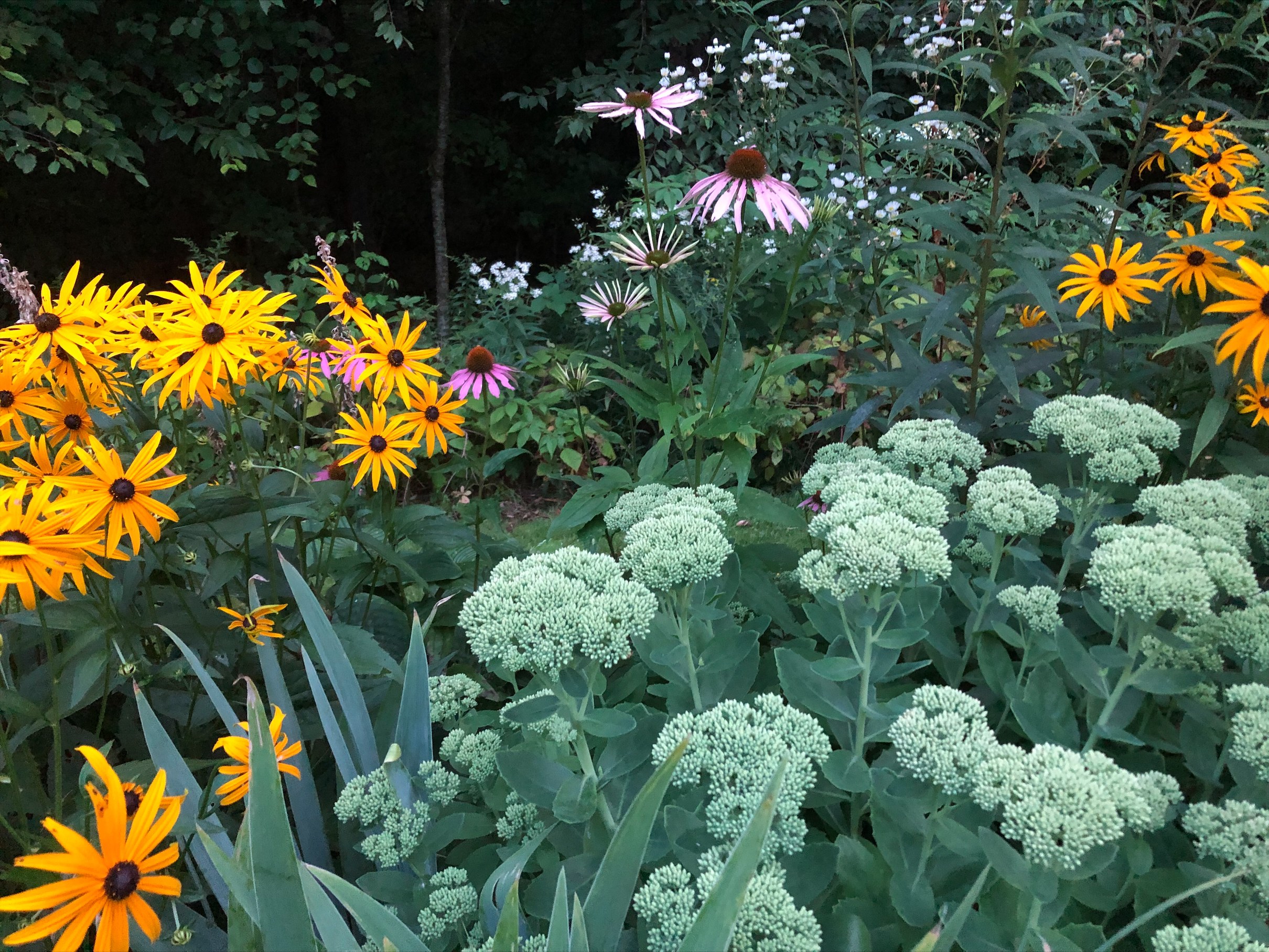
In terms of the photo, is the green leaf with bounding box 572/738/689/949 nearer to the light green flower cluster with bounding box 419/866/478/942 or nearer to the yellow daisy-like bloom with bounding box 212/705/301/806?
the light green flower cluster with bounding box 419/866/478/942

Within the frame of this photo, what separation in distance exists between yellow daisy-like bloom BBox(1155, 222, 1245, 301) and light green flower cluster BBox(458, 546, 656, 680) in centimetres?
153

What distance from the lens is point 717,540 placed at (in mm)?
1126

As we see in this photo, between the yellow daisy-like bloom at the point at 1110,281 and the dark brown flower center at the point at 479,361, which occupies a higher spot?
the yellow daisy-like bloom at the point at 1110,281

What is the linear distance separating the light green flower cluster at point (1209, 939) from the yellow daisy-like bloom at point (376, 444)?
1.29 meters

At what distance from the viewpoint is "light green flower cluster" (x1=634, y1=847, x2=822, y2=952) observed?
796mm

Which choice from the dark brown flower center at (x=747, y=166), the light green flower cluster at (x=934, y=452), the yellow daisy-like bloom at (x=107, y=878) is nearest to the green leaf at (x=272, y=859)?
the yellow daisy-like bloom at (x=107, y=878)

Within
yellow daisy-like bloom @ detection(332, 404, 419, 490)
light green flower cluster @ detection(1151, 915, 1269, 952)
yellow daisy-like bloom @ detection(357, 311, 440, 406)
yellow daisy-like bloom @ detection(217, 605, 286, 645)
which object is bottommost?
yellow daisy-like bloom @ detection(217, 605, 286, 645)

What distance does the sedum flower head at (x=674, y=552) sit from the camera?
1093mm

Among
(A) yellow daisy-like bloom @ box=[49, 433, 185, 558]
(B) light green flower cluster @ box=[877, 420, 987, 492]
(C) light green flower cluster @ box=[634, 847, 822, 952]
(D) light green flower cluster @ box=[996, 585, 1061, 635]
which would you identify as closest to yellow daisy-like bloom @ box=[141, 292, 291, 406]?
(A) yellow daisy-like bloom @ box=[49, 433, 185, 558]

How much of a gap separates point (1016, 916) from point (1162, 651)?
1.30 feet

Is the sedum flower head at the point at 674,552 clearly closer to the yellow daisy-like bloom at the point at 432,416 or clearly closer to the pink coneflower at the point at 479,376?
the yellow daisy-like bloom at the point at 432,416

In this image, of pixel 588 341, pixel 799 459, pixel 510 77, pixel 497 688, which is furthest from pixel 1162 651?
pixel 510 77

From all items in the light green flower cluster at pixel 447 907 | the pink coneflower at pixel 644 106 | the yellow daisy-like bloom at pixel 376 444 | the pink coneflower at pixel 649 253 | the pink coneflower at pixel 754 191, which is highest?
the pink coneflower at pixel 644 106

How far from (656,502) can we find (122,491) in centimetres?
83
